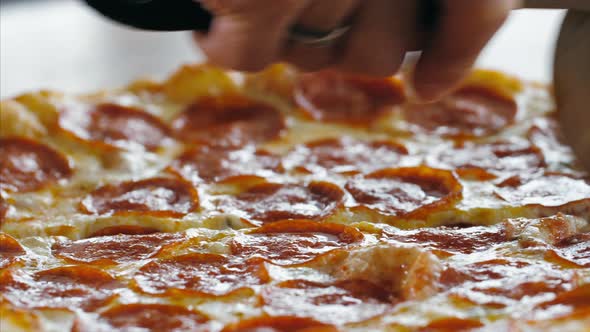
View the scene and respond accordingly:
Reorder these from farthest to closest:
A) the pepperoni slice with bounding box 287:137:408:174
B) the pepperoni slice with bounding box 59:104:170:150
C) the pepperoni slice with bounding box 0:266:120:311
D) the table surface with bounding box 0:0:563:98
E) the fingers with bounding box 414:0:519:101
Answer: the table surface with bounding box 0:0:563:98 < the pepperoni slice with bounding box 59:104:170:150 < the pepperoni slice with bounding box 287:137:408:174 < the pepperoni slice with bounding box 0:266:120:311 < the fingers with bounding box 414:0:519:101

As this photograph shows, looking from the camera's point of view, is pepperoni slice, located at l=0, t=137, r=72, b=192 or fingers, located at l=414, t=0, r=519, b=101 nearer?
fingers, located at l=414, t=0, r=519, b=101

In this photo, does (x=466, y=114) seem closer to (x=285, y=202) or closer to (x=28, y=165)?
(x=285, y=202)

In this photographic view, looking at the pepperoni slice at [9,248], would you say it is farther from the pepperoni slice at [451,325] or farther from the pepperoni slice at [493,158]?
the pepperoni slice at [493,158]

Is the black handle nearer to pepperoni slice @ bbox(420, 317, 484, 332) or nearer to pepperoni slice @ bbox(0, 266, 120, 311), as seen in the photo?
pepperoni slice @ bbox(0, 266, 120, 311)

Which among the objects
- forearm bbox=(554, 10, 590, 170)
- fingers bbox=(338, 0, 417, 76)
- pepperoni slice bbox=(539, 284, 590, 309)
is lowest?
pepperoni slice bbox=(539, 284, 590, 309)

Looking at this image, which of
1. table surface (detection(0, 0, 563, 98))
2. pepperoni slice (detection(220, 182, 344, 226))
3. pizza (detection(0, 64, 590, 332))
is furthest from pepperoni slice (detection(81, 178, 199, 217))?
table surface (detection(0, 0, 563, 98))


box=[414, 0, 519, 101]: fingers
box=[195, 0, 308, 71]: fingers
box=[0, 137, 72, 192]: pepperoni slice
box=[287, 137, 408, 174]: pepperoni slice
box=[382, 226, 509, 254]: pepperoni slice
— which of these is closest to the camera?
box=[195, 0, 308, 71]: fingers

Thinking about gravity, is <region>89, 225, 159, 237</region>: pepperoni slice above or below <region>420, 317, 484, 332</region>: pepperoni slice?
below

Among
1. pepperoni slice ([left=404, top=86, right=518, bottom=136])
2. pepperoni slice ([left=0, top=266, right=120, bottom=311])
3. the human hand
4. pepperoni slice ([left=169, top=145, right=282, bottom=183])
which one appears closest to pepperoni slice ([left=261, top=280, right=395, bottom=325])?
pepperoni slice ([left=0, top=266, right=120, bottom=311])

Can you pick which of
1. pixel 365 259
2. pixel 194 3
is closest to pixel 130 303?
pixel 365 259
